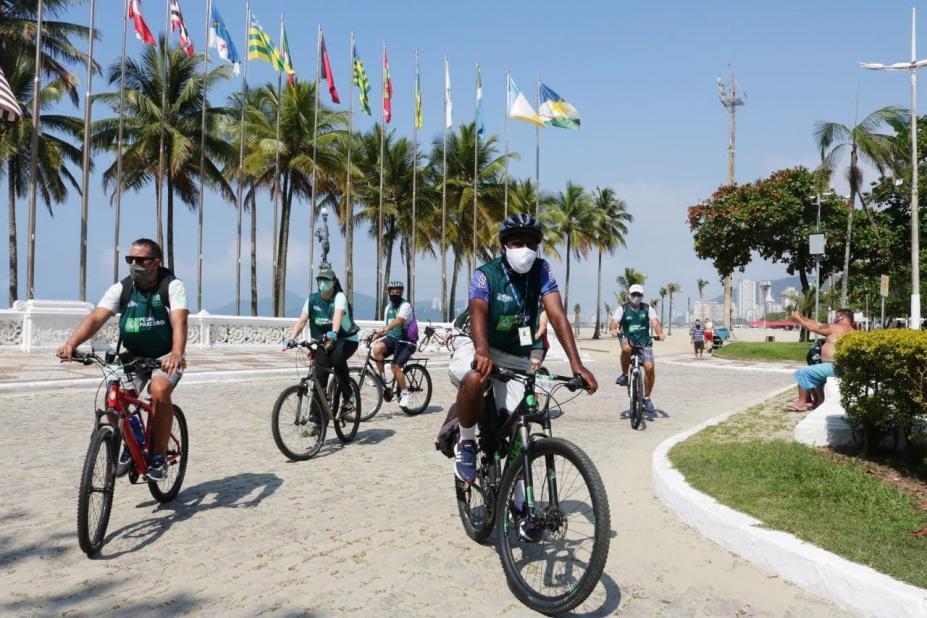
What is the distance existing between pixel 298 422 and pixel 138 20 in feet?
83.1

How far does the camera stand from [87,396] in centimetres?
1205

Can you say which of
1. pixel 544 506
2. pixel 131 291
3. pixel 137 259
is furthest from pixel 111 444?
pixel 544 506

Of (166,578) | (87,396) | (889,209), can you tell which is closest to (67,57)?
(87,396)

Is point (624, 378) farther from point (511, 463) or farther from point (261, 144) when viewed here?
point (261, 144)

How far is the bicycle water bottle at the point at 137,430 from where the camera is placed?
4770 mm

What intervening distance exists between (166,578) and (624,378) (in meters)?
7.79

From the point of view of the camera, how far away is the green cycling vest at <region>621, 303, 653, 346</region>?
10.4 m

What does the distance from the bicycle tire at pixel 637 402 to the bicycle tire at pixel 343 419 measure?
3795 mm

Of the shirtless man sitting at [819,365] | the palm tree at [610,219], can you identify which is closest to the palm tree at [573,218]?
the palm tree at [610,219]

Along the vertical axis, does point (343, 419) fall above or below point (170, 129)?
below

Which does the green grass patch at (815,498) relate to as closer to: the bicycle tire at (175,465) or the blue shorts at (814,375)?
the blue shorts at (814,375)

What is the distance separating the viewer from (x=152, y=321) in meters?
4.93

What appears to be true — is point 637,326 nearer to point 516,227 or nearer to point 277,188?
point 516,227

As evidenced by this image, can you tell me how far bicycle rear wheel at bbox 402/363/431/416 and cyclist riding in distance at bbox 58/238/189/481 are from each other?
5.82m
